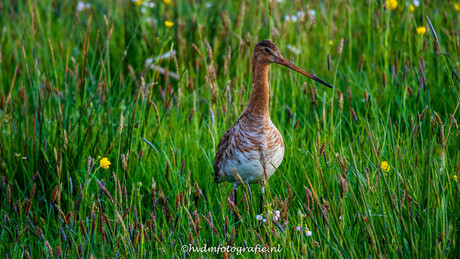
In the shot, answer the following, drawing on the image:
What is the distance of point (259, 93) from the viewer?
3.53 m

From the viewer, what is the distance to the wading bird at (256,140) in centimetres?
341

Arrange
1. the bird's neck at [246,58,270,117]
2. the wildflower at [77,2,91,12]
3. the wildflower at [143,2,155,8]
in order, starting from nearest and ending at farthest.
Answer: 1. the bird's neck at [246,58,270,117]
2. the wildflower at [143,2,155,8]
3. the wildflower at [77,2,91,12]

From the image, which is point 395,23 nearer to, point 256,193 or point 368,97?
point 368,97

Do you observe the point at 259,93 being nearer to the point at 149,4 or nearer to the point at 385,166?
the point at 385,166

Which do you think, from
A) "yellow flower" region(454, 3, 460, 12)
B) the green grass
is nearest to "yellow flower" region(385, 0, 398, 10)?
the green grass

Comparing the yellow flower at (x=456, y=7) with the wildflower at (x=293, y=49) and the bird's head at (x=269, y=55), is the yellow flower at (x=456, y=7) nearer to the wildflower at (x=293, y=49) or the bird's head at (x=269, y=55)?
the wildflower at (x=293, y=49)

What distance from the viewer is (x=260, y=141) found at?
3404mm

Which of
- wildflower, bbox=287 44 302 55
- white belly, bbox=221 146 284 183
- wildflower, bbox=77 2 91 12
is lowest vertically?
white belly, bbox=221 146 284 183

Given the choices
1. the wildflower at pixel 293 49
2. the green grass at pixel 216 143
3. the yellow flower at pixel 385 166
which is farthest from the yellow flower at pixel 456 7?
the yellow flower at pixel 385 166

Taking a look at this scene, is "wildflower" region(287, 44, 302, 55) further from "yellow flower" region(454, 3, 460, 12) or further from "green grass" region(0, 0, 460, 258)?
"yellow flower" region(454, 3, 460, 12)

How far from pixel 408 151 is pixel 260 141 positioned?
925 millimetres

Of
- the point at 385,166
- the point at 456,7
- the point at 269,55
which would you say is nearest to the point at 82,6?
the point at 269,55

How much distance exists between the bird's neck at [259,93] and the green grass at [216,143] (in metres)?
0.16

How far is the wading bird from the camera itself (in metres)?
3.41
